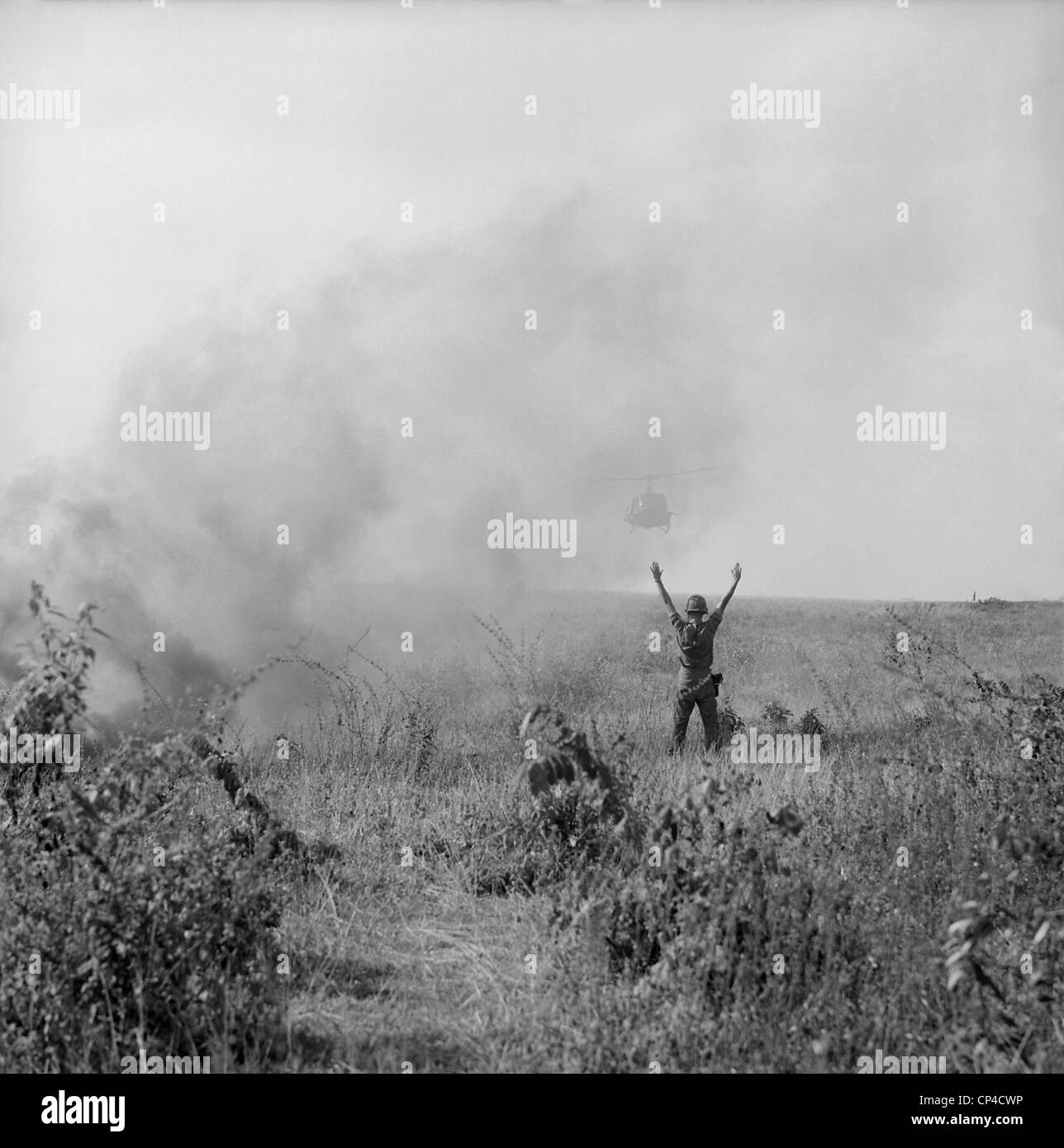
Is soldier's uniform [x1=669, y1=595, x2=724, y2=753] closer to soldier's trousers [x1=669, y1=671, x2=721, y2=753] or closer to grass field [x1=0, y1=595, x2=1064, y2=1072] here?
soldier's trousers [x1=669, y1=671, x2=721, y2=753]

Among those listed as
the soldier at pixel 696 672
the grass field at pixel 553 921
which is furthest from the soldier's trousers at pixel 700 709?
the grass field at pixel 553 921

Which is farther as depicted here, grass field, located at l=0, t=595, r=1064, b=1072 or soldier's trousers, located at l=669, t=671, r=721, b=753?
soldier's trousers, located at l=669, t=671, r=721, b=753

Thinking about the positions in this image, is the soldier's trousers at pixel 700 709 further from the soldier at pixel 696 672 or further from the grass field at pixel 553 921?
the grass field at pixel 553 921

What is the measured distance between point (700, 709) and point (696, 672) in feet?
1.49

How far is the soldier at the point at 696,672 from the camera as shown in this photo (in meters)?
11.7

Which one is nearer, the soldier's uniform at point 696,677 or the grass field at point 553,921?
the grass field at point 553,921

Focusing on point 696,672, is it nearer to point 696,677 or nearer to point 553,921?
point 696,677

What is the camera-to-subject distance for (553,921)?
5.81 m

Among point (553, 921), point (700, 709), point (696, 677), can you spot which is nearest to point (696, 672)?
point (696, 677)

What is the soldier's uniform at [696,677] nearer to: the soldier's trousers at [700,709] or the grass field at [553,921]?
the soldier's trousers at [700,709]

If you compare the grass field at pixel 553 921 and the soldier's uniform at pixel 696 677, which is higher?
the soldier's uniform at pixel 696 677

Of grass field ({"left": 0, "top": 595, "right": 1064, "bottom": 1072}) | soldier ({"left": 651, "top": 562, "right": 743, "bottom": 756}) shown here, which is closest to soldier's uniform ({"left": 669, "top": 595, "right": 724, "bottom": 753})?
soldier ({"left": 651, "top": 562, "right": 743, "bottom": 756})

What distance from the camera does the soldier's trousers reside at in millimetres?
11641

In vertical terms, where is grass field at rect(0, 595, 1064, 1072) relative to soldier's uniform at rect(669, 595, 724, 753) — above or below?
below
